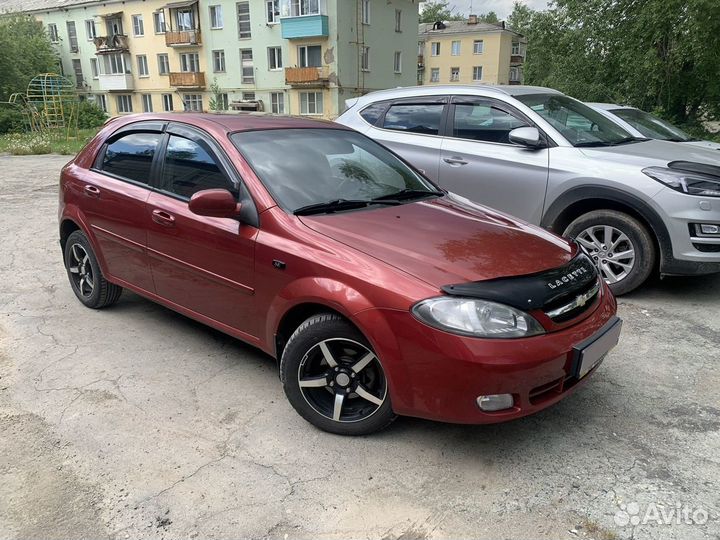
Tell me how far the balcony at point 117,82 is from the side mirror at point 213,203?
46556 mm

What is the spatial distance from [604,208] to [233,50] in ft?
125

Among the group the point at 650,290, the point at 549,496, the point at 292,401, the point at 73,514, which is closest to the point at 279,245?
the point at 292,401

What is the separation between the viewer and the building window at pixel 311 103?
35.7 meters

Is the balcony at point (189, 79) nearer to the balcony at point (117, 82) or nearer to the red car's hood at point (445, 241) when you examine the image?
the balcony at point (117, 82)

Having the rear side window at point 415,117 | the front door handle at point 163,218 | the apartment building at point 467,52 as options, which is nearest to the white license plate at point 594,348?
the front door handle at point 163,218

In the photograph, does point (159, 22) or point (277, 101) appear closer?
point (277, 101)

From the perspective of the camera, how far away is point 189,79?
39812 mm

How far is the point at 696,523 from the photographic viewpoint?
2287 mm

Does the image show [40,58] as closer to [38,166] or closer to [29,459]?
[38,166]

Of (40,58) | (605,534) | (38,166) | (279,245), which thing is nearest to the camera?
(605,534)

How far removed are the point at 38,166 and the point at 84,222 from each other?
12.7 m

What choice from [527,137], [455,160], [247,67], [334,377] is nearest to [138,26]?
[247,67]

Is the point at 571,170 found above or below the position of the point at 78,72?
below

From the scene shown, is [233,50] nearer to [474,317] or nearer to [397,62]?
[397,62]
